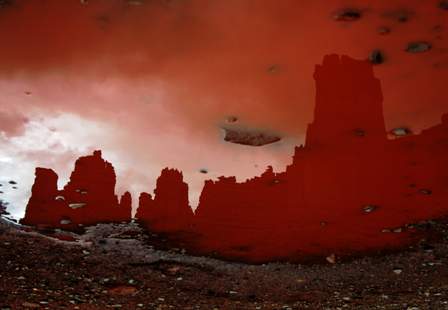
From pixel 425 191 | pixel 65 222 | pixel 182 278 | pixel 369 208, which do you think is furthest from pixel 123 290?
pixel 425 191

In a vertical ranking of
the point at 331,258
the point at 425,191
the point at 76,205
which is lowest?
the point at 331,258

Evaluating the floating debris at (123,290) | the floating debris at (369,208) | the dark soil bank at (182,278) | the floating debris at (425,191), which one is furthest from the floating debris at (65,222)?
the floating debris at (425,191)

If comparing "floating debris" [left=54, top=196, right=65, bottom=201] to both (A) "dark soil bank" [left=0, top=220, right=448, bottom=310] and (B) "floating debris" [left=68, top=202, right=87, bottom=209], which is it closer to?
(B) "floating debris" [left=68, top=202, right=87, bottom=209]

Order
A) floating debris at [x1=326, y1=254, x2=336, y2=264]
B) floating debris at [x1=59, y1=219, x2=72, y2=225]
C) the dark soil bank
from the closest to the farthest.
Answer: the dark soil bank < floating debris at [x1=326, y1=254, x2=336, y2=264] < floating debris at [x1=59, y1=219, x2=72, y2=225]

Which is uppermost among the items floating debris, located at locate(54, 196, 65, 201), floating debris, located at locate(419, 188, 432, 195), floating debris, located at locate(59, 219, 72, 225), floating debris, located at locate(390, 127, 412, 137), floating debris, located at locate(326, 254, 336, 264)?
floating debris, located at locate(390, 127, 412, 137)

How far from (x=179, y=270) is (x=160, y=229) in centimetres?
55

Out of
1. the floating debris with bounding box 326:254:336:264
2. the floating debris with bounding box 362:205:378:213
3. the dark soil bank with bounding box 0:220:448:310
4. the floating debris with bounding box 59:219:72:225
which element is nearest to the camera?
the dark soil bank with bounding box 0:220:448:310

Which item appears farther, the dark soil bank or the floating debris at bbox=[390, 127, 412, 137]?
the floating debris at bbox=[390, 127, 412, 137]

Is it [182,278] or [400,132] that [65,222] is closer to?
[182,278]

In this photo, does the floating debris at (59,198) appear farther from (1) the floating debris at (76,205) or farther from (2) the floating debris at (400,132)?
(2) the floating debris at (400,132)

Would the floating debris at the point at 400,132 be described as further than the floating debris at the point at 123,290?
Yes

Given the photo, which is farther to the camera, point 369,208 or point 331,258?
point 369,208

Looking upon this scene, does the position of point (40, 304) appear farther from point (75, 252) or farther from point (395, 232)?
point (395, 232)

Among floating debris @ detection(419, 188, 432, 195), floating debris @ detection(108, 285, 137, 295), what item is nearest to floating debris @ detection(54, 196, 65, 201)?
floating debris @ detection(108, 285, 137, 295)
